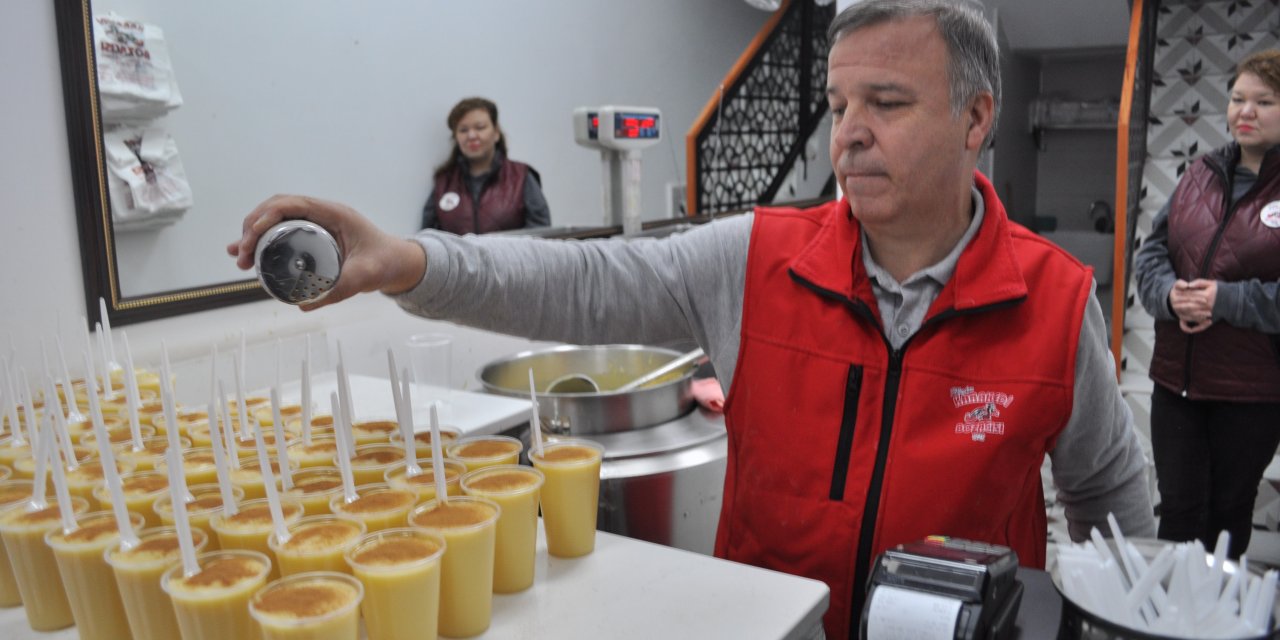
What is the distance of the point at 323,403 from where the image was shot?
7.46 feet

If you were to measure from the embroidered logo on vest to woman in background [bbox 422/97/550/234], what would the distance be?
247 centimetres

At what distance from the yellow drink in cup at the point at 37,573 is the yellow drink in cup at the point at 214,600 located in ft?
0.90

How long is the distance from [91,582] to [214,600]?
266mm

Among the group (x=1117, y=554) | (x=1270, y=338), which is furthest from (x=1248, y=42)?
(x=1117, y=554)

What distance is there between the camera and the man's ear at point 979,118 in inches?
58.7

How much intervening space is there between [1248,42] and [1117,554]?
17.4 ft

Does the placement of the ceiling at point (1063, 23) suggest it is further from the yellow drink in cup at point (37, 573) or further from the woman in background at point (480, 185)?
the yellow drink in cup at point (37, 573)

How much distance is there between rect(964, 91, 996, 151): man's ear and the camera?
149cm

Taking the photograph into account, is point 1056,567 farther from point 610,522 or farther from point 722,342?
point 610,522

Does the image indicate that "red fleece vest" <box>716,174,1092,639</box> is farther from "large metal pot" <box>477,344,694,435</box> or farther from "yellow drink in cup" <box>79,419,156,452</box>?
"yellow drink in cup" <box>79,419,156,452</box>

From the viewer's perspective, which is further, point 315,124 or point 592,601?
point 315,124

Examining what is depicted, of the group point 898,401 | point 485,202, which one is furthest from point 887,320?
point 485,202

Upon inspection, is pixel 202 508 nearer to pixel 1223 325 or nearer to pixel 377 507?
pixel 377 507

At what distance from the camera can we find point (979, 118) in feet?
4.95
